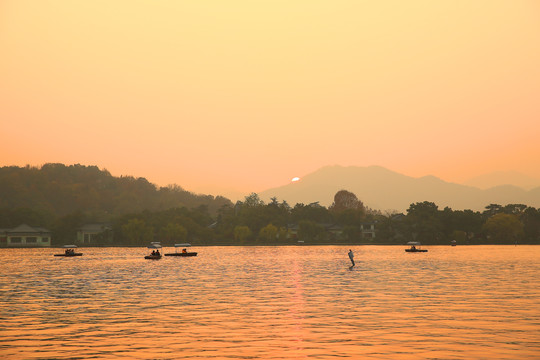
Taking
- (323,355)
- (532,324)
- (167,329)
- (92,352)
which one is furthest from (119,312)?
(532,324)

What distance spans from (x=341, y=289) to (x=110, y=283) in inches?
1007

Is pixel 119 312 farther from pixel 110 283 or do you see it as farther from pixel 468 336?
pixel 110 283

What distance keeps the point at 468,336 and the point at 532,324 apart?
570cm

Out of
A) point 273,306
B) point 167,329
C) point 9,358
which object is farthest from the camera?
point 273,306

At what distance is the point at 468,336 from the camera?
28891 millimetres

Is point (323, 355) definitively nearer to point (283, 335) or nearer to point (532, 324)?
point (283, 335)

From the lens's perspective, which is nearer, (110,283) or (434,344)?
(434,344)

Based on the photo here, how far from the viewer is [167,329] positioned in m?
31.8

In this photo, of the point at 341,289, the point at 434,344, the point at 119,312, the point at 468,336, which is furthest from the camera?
the point at 341,289

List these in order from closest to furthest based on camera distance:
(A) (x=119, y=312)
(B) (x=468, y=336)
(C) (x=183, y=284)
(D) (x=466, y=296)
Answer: (B) (x=468, y=336), (A) (x=119, y=312), (D) (x=466, y=296), (C) (x=183, y=284)

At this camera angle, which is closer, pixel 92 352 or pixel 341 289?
pixel 92 352

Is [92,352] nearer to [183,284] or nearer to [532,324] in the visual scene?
[532,324]

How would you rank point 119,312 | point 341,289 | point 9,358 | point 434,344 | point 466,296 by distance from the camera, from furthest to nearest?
point 341,289
point 466,296
point 119,312
point 434,344
point 9,358

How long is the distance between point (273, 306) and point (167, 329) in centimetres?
1172
